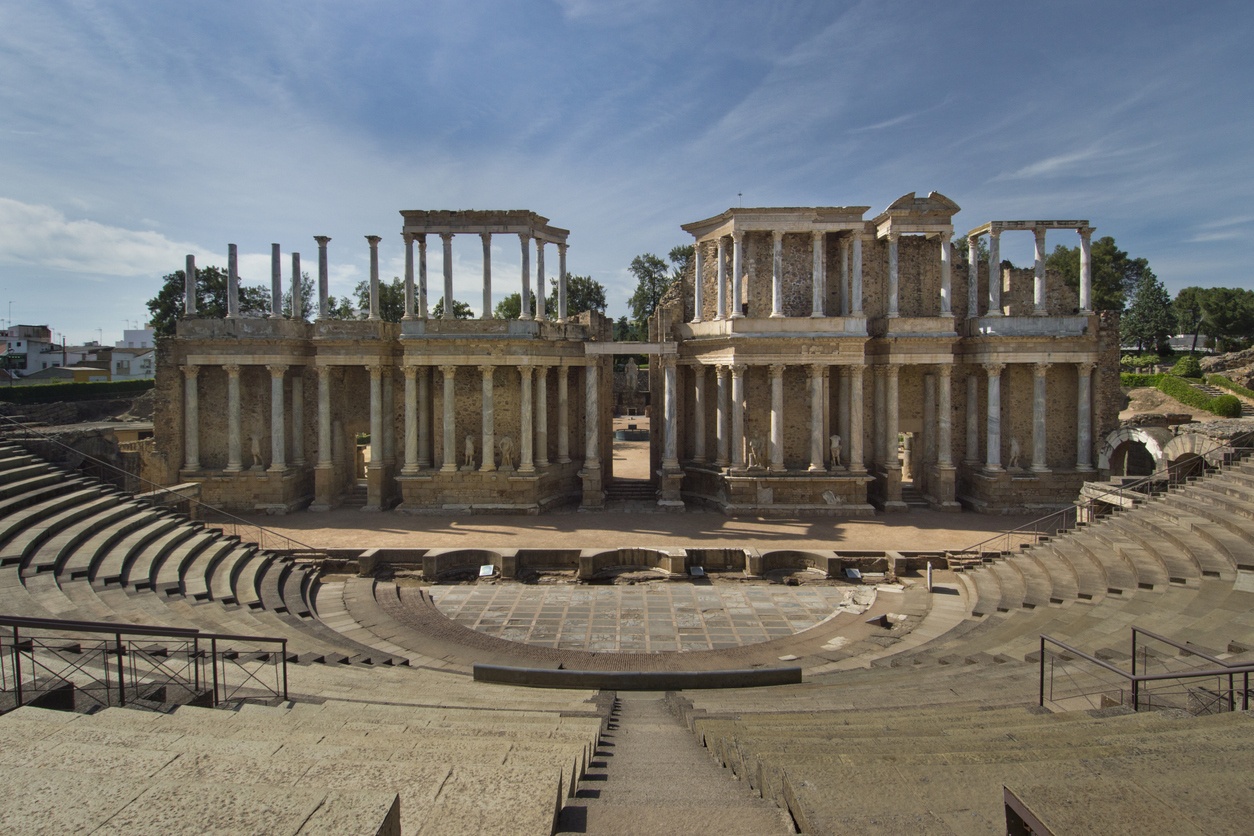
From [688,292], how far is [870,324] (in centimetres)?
759

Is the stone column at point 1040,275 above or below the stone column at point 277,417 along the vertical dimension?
above

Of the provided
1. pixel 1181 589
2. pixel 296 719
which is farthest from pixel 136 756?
pixel 1181 589

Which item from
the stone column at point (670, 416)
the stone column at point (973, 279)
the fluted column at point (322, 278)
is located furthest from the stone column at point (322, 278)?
the stone column at point (973, 279)

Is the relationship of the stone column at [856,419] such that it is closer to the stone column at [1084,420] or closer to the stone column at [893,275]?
the stone column at [893,275]

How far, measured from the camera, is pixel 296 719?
709 centimetres

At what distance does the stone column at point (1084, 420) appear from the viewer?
85.2ft

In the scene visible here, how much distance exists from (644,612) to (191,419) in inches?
820

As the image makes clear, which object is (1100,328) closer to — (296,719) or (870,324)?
(870,324)

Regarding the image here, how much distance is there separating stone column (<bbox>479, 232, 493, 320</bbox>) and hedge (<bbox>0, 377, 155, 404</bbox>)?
1221 inches

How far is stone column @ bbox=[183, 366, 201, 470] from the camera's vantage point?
2664cm

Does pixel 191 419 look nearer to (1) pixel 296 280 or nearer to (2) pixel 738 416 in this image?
(1) pixel 296 280

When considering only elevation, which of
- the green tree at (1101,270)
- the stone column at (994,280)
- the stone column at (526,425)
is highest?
the green tree at (1101,270)

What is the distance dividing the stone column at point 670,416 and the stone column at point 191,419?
18.2 meters

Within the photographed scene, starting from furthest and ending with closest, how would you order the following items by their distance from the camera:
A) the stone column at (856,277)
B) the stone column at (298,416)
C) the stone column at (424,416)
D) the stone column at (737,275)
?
1. the stone column at (298,416)
2. the stone column at (424,416)
3. the stone column at (856,277)
4. the stone column at (737,275)
